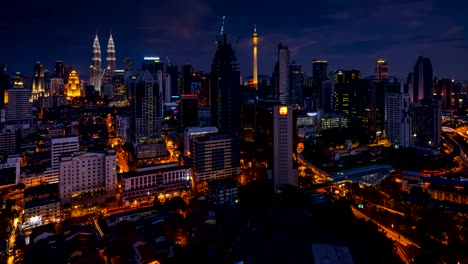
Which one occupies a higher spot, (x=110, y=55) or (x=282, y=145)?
(x=110, y=55)

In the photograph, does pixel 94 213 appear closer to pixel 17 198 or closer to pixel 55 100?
pixel 17 198

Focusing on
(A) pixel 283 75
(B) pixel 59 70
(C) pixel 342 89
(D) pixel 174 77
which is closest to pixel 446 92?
(C) pixel 342 89

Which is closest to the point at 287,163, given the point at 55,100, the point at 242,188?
the point at 242,188

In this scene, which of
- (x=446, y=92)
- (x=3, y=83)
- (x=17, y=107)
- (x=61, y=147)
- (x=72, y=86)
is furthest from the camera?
(x=72, y=86)

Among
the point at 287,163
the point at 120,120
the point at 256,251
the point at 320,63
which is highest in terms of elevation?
the point at 320,63

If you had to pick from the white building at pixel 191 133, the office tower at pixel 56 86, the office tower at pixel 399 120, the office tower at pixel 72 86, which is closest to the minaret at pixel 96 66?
the office tower at pixel 72 86

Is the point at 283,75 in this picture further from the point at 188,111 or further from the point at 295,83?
the point at 188,111
